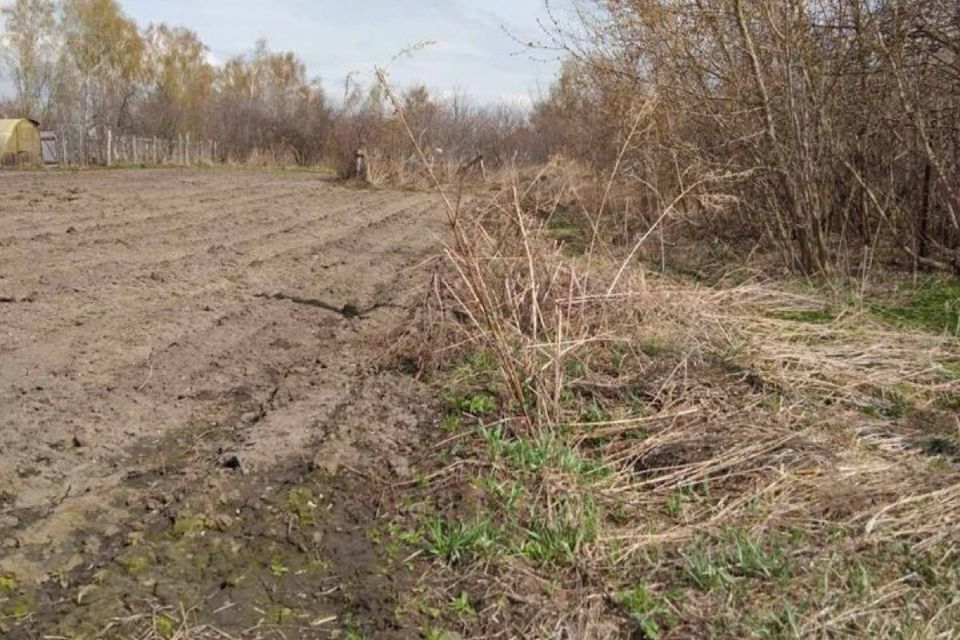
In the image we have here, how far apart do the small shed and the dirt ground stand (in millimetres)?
19523

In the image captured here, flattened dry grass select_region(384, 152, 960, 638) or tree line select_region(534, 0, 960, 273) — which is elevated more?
tree line select_region(534, 0, 960, 273)

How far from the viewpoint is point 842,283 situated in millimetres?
7723

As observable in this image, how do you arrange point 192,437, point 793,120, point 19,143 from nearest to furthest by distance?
1. point 192,437
2. point 793,120
3. point 19,143

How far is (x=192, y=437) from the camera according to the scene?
158 inches

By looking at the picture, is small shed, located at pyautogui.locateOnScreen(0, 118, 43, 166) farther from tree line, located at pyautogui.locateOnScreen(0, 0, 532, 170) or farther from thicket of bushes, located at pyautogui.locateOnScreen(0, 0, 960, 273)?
thicket of bushes, located at pyautogui.locateOnScreen(0, 0, 960, 273)

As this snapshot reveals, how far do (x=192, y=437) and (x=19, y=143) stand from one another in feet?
84.0

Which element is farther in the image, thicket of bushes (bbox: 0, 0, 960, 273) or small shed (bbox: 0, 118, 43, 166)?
small shed (bbox: 0, 118, 43, 166)

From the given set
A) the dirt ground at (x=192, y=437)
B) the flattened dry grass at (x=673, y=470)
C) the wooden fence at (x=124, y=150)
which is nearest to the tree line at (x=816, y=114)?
the flattened dry grass at (x=673, y=470)

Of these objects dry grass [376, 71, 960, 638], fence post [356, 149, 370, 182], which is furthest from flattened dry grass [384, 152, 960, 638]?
fence post [356, 149, 370, 182]

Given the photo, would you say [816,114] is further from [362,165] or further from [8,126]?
[8,126]

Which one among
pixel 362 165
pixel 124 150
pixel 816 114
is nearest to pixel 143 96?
pixel 124 150

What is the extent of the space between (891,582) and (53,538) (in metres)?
2.70

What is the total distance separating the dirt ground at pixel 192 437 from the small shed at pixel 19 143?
1952cm

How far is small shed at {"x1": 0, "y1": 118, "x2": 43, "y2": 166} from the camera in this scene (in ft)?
83.4
